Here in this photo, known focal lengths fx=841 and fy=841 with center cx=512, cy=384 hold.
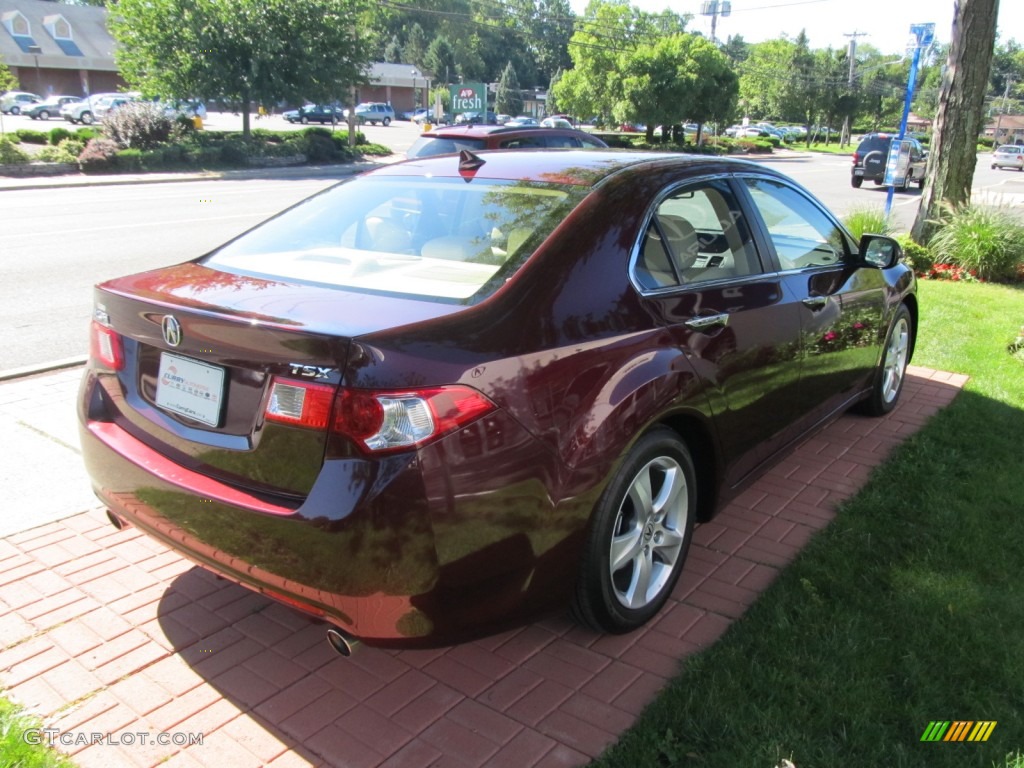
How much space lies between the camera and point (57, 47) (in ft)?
213

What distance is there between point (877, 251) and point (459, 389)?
313cm

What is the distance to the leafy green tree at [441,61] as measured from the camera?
339ft

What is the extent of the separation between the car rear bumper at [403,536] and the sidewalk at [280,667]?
10.9 inches

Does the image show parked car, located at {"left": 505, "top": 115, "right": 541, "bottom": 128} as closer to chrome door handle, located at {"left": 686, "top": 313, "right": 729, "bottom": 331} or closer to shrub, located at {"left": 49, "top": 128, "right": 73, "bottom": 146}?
chrome door handle, located at {"left": 686, "top": 313, "right": 729, "bottom": 331}

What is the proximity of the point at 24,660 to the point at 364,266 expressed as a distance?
1.80 meters

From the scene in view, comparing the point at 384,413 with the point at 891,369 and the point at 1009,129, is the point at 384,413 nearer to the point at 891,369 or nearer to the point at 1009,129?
the point at 891,369

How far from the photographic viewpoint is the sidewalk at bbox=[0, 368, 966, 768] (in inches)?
100

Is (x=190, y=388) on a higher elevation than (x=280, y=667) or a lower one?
higher

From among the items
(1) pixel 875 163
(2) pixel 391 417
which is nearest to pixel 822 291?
(2) pixel 391 417

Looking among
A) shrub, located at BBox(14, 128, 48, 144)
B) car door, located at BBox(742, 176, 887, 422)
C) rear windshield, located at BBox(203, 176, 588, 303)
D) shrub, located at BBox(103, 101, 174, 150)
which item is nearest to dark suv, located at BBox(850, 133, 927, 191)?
shrub, located at BBox(103, 101, 174, 150)

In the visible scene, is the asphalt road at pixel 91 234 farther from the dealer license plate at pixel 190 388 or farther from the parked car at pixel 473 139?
the dealer license plate at pixel 190 388

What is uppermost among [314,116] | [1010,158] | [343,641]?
[314,116]

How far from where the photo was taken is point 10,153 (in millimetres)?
23188

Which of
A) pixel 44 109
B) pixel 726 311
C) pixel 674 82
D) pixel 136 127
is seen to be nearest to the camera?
pixel 726 311
